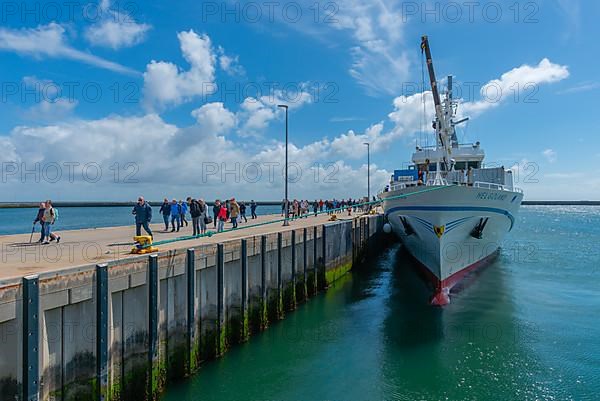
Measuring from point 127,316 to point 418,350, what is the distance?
858 centimetres

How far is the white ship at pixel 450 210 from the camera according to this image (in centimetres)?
1733

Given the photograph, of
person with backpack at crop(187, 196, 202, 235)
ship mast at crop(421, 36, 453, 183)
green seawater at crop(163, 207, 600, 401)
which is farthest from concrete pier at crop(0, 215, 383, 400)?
ship mast at crop(421, 36, 453, 183)

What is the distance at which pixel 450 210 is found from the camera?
17188mm

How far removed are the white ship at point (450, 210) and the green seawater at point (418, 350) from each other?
→ 1658 millimetres

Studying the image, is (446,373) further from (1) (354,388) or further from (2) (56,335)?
(2) (56,335)

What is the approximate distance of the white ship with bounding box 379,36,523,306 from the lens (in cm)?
1733

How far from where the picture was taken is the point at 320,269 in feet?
63.6

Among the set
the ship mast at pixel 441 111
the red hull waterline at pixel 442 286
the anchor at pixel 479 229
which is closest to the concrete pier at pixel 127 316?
the red hull waterline at pixel 442 286

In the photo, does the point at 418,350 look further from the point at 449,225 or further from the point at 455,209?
the point at 455,209

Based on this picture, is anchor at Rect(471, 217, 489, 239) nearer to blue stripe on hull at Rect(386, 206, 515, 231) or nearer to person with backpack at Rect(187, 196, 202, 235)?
blue stripe on hull at Rect(386, 206, 515, 231)

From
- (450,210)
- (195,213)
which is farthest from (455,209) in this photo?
(195,213)

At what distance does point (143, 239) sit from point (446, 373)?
861 cm

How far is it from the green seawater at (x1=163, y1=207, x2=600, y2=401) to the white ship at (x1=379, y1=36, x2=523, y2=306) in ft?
5.44

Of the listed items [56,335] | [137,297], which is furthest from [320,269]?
[56,335]
